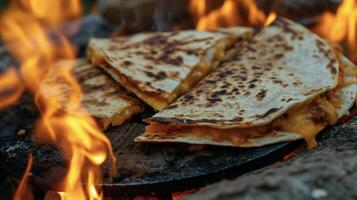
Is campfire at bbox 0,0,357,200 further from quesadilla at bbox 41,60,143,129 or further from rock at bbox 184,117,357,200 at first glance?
rock at bbox 184,117,357,200

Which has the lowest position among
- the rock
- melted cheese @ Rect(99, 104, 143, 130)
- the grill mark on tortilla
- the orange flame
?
the orange flame

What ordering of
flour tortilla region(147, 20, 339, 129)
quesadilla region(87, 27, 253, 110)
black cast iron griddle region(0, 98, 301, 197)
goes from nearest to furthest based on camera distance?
1. black cast iron griddle region(0, 98, 301, 197)
2. flour tortilla region(147, 20, 339, 129)
3. quesadilla region(87, 27, 253, 110)

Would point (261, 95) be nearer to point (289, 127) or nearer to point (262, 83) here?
point (262, 83)

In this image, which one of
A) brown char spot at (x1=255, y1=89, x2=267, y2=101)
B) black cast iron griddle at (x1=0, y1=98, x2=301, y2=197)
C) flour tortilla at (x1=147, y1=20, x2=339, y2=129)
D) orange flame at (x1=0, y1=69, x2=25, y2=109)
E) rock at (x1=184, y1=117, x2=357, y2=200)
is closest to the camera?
rock at (x1=184, y1=117, x2=357, y2=200)

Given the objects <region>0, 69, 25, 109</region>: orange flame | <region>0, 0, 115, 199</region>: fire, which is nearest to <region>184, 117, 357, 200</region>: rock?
<region>0, 0, 115, 199</region>: fire

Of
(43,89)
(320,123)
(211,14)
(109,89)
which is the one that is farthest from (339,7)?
(43,89)

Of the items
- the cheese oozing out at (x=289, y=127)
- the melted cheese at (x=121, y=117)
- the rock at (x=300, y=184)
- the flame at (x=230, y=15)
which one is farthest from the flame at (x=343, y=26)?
the rock at (x=300, y=184)
